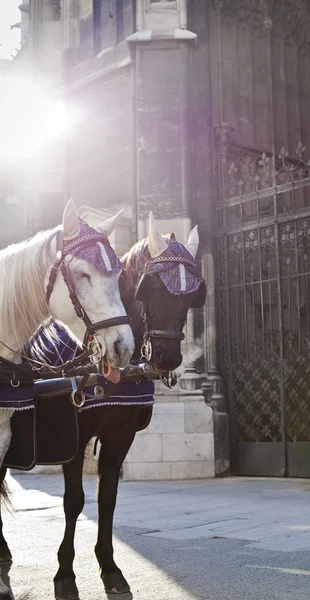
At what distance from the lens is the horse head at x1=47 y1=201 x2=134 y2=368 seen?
3.68m

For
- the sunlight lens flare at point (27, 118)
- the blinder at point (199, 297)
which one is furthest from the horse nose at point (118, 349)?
the sunlight lens flare at point (27, 118)

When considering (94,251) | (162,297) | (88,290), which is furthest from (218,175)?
(88,290)

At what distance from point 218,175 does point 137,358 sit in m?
7.10

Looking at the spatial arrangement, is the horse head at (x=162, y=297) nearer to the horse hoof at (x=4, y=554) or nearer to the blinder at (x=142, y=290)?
the blinder at (x=142, y=290)

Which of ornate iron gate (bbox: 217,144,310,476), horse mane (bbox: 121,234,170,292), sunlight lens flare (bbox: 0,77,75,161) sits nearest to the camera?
horse mane (bbox: 121,234,170,292)

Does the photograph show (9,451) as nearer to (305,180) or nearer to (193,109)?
(305,180)

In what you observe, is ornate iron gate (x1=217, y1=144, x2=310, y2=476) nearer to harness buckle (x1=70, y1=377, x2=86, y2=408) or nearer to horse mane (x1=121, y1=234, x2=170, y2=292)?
horse mane (x1=121, y1=234, x2=170, y2=292)

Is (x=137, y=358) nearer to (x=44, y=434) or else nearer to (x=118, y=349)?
(x=44, y=434)

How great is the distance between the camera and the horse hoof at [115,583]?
14.1ft

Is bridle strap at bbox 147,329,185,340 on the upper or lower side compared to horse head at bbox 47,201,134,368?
lower

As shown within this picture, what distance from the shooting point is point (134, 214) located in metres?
11.5

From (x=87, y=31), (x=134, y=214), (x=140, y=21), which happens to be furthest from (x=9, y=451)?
(x=87, y=31)

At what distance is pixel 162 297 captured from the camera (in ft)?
14.8

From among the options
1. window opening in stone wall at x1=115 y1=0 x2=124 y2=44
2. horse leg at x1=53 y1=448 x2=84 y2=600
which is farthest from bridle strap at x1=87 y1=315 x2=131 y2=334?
window opening in stone wall at x1=115 y1=0 x2=124 y2=44
